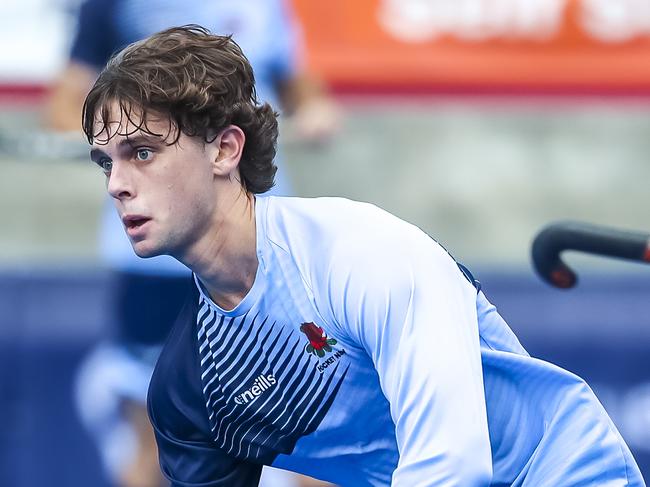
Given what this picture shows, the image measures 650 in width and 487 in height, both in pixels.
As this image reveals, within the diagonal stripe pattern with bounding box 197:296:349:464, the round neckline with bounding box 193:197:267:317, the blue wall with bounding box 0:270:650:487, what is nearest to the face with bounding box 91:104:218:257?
the round neckline with bounding box 193:197:267:317

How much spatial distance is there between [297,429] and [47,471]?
3.18 meters

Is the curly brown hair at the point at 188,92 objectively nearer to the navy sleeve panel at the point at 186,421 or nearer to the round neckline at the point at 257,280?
the round neckline at the point at 257,280

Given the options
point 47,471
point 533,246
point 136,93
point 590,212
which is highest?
point 136,93

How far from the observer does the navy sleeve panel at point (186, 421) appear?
294cm

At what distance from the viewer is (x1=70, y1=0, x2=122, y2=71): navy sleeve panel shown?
5.30 m

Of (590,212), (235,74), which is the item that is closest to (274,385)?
(235,74)

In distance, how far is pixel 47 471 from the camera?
591 centimetres

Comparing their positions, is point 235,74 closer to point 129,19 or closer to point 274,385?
point 274,385

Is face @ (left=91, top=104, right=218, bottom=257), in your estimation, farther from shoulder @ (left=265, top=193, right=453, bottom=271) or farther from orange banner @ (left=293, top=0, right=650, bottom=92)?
orange banner @ (left=293, top=0, right=650, bottom=92)

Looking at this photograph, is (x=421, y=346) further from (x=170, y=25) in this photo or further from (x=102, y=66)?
(x=102, y=66)

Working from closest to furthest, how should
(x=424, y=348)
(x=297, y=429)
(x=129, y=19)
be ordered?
(x=424, y=348) → (x=297, y=429) → (x=129, y=19)

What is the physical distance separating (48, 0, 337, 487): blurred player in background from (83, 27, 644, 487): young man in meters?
2.22

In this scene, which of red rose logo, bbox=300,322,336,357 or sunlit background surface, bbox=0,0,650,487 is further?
sunlit background surface, bbox=0,0,650,487

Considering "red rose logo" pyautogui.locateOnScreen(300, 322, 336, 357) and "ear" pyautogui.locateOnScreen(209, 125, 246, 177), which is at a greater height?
"ear" pyautogui.locateOnScreen(209, 125, 246, 177)
